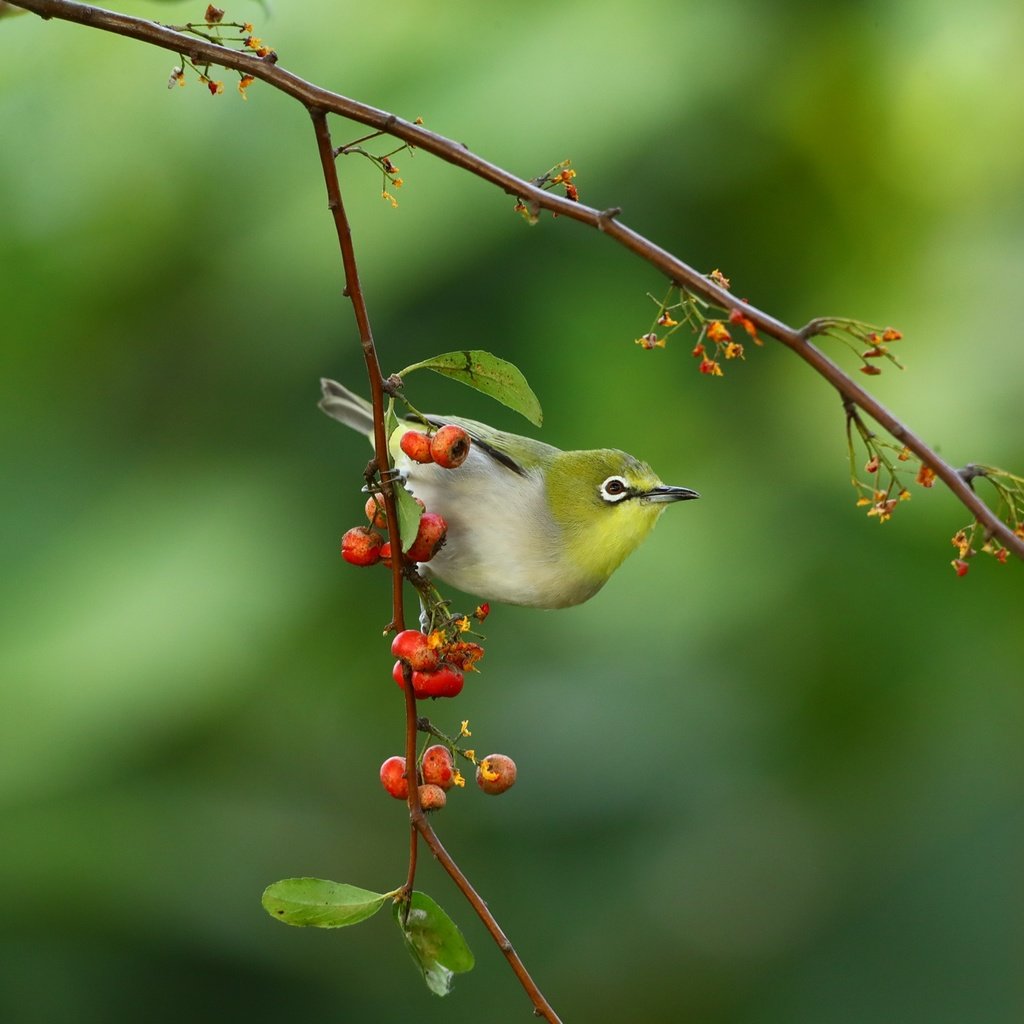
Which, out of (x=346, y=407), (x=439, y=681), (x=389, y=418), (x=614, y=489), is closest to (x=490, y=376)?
(x=389, y=418)

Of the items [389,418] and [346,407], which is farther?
[346,407]

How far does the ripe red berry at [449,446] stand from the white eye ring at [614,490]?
0.53 meters

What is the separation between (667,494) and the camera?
1.74 m

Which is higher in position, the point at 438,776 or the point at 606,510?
the point at 606,510

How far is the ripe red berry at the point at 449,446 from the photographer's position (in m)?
1.29

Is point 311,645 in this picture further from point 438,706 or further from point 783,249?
point 783,249

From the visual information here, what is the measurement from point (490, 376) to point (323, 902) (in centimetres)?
52

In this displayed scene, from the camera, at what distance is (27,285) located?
4.00 metres

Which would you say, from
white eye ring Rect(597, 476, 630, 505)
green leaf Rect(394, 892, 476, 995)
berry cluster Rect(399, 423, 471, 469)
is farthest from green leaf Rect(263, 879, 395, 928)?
white eye ring Rect(597, 476, 630, 505)

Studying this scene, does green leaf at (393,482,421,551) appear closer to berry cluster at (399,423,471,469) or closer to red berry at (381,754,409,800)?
berry cluster at (399,423,471,469)

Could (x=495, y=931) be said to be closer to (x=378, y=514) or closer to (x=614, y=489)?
(x=378, y=514)

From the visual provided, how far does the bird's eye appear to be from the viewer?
70.7 inches

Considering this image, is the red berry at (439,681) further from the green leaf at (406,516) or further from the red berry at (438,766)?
the green leaf at (406,516)

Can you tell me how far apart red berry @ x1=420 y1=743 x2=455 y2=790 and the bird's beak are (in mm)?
524
